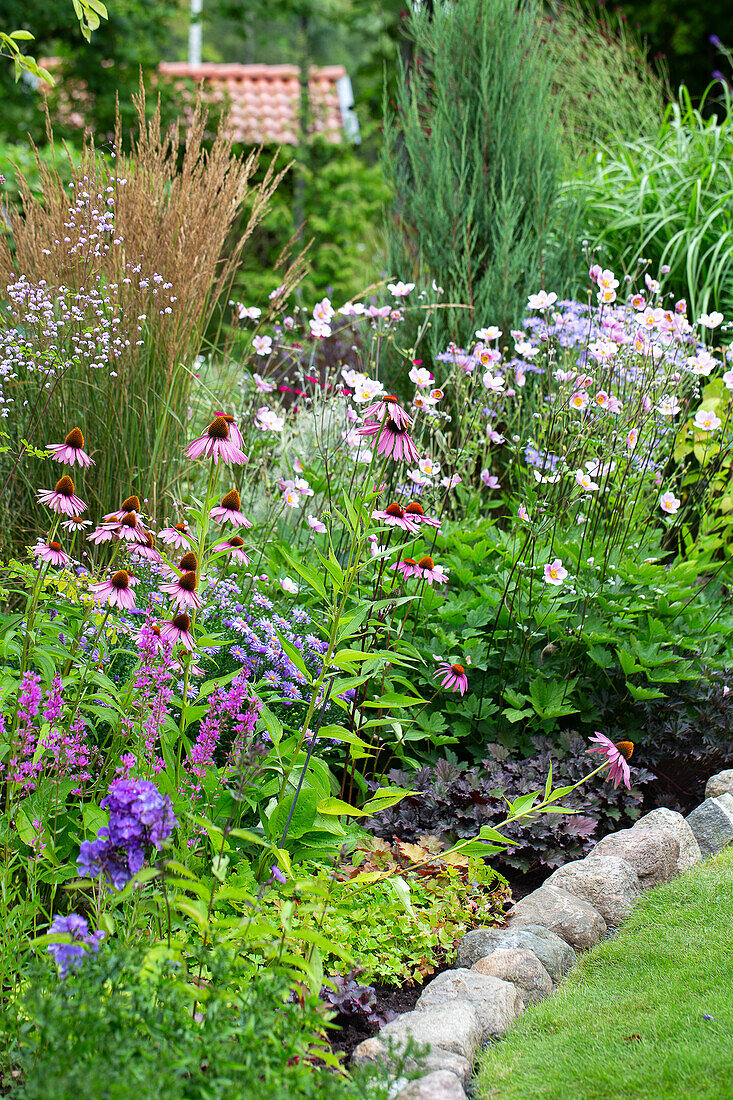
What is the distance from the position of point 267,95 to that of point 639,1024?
55.6ft

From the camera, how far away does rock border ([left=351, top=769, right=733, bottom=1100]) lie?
1708 mm

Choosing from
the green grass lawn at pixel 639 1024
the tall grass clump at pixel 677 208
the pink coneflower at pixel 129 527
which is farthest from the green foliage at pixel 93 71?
the green grass lawn at pixel 639 1024

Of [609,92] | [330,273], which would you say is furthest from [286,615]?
[330,273]

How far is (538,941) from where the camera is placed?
213cm

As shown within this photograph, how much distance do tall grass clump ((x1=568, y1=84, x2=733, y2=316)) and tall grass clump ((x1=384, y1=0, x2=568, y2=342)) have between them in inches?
14.9

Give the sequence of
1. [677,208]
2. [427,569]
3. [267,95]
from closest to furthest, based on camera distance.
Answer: [427,569] < [677,208] < [267,95]

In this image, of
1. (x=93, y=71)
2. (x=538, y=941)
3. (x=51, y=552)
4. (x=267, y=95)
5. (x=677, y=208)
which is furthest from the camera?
(x=267, y=95)

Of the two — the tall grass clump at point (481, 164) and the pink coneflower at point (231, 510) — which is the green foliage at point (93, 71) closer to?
the tall grass clump at point (481, 164)

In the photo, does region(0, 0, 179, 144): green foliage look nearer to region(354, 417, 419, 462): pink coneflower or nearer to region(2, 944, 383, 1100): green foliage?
region(354, 417, 419, 462): pink coneflower

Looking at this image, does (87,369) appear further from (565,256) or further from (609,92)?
(609,92)

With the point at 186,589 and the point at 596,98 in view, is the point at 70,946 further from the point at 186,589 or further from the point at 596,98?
the point at 596,98

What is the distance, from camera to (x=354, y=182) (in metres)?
11.7

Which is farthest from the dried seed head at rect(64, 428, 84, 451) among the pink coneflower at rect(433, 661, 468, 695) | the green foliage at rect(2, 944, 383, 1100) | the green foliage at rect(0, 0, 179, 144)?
the green foliage at rect(0, 0, 179, 144)

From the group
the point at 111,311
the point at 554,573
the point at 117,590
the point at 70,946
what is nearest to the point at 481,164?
the point at 111,311
